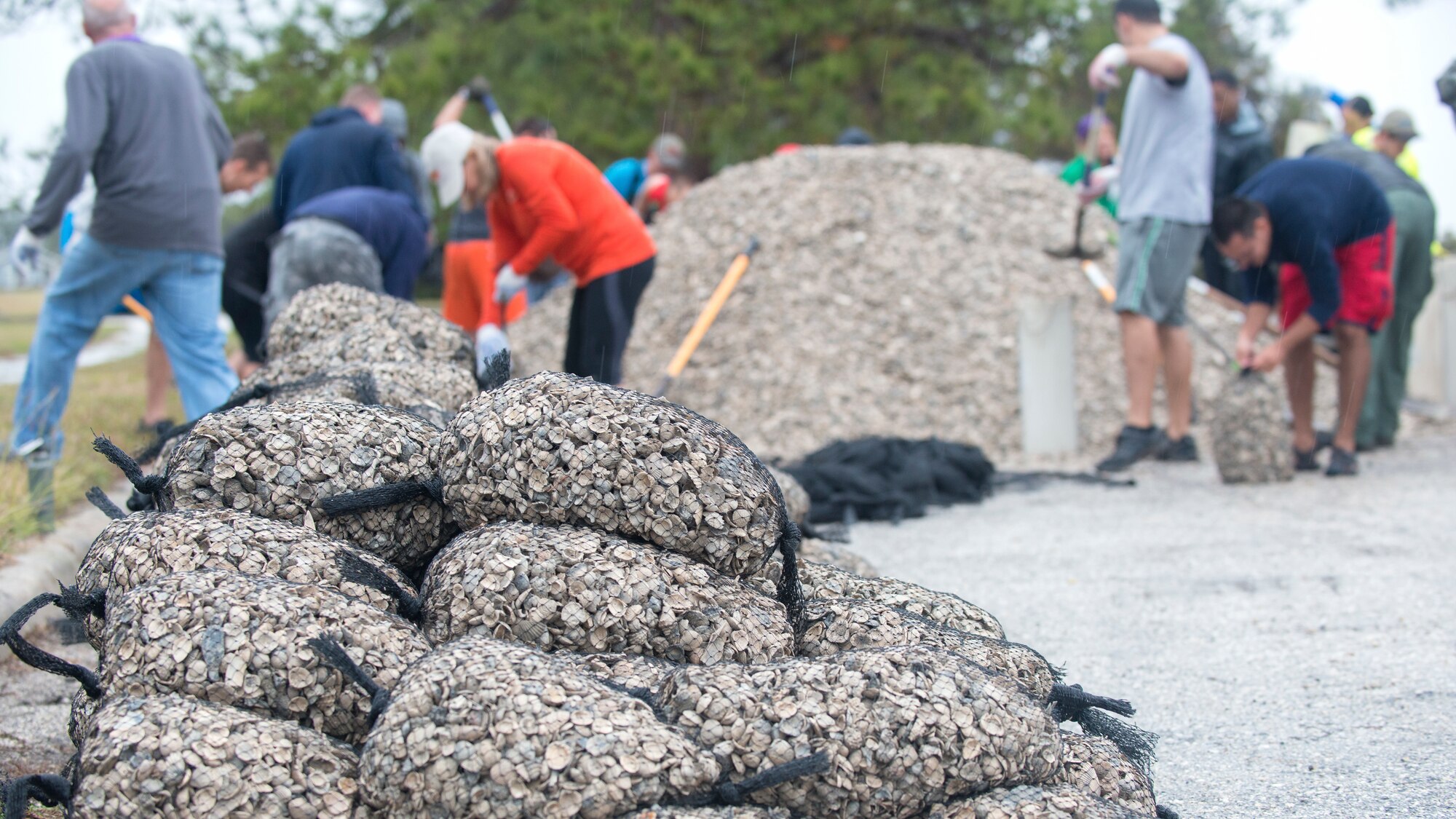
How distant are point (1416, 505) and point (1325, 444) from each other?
6.57 feet

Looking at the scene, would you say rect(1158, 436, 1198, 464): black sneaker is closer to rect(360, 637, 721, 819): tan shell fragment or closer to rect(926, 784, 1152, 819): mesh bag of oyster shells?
rect(926, 784, 1152, 819): mesh bag of oyster shells

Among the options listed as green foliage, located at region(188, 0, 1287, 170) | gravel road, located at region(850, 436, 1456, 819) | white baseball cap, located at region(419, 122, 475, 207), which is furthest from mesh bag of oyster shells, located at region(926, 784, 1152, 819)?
green foliage, located at region(188, 0, 1287, 170)

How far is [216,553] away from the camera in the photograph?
6.30 feet

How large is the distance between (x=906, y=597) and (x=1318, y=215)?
16.0 ft

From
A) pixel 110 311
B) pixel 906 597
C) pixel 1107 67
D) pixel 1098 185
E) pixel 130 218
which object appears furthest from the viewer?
pixel 1098 185

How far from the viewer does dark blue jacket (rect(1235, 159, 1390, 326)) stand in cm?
615

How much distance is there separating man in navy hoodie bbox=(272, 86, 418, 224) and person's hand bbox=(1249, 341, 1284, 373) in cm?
471

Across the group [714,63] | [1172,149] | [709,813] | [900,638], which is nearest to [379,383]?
[900,638]

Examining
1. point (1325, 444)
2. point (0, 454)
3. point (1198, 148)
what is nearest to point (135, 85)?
point (0, 454)

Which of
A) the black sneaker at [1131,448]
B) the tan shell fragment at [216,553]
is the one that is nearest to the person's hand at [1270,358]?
the black sneaker at [1131,448]

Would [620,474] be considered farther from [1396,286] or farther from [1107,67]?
[1396,286]

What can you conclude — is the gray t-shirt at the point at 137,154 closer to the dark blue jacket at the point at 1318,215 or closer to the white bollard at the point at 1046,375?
the white bollard at the point at 1046,375

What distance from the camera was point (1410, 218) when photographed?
7449 millimetres

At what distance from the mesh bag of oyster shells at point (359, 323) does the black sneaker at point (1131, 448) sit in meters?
4.52
